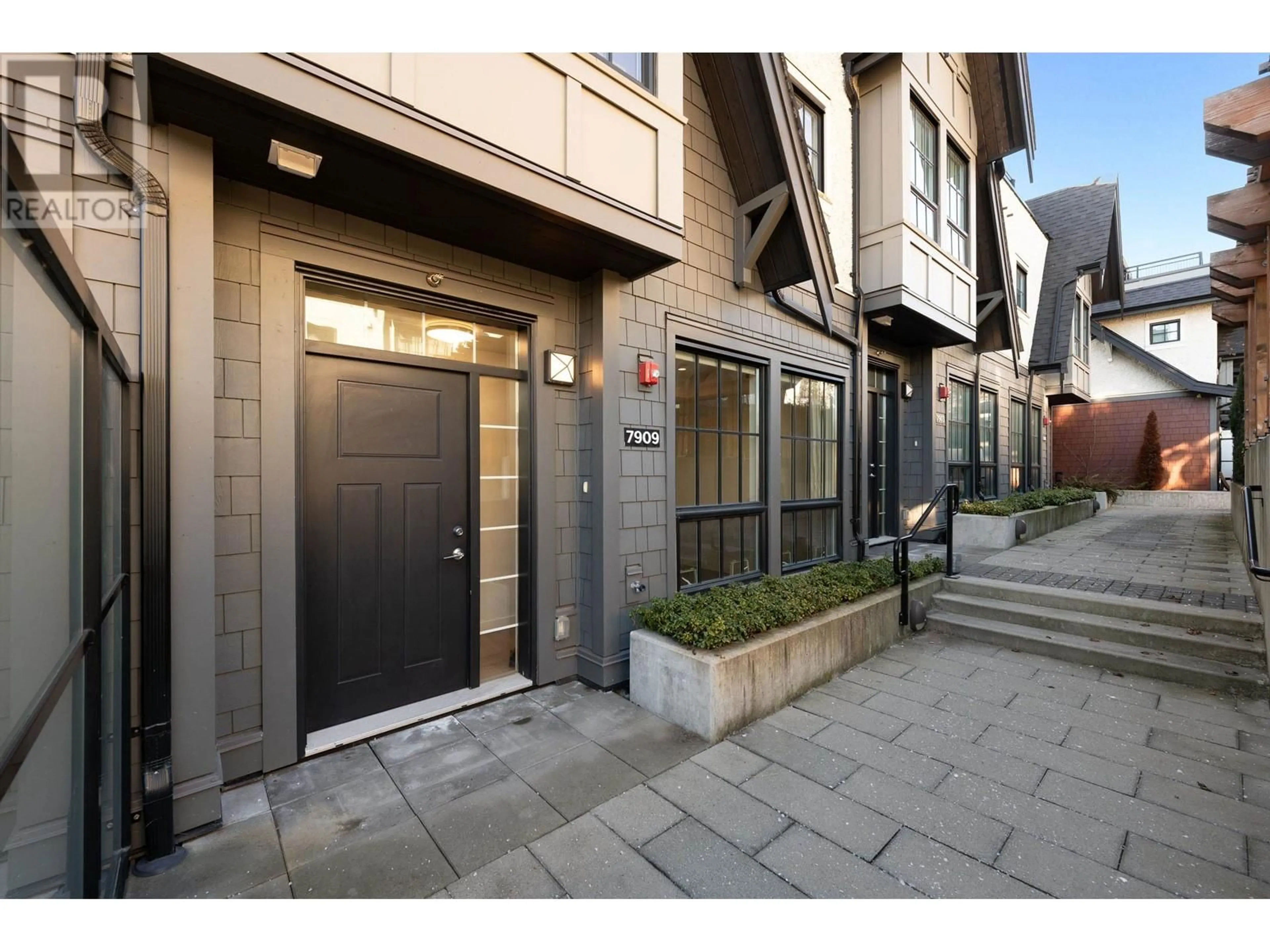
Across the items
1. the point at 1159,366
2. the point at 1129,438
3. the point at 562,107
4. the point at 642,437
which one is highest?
the point at 1159,366

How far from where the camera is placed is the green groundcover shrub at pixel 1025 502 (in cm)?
705

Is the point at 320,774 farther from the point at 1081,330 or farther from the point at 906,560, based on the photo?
the point at 1081,330

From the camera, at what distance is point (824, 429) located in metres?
5.61

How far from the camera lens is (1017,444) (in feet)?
33.6

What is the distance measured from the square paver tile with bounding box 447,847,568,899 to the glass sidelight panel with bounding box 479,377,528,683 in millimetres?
1549

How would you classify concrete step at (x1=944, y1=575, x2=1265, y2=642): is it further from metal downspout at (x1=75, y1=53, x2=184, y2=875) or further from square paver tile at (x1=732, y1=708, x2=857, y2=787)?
metal downspout at (x1=75, y1=53, x2=184, y2=875)

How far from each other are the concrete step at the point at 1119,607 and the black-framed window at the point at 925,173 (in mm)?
4001

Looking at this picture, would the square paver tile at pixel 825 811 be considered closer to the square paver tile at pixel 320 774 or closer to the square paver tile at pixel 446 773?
the square paver tile at pixel 446 773

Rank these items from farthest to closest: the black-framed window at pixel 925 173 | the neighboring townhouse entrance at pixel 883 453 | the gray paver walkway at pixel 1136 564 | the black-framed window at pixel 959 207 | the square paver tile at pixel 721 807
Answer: the neighboring townhouse entrance at pixel 883 453 < the black-framed window at pixel 959 207 < the black-framed window at pixel 925 173 < the gray paver walkway at pixel 1136 564 < the square paver tile at pixel 721 807

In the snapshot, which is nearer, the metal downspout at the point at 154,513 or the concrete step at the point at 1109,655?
the metal downspout at the point at 154,513

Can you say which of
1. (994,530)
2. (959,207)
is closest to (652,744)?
(994,530)

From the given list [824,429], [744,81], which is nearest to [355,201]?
[744,81]

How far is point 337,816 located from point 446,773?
0.46 metres

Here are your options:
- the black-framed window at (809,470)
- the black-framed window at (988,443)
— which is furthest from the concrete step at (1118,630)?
the black-framed window at (988,443)
